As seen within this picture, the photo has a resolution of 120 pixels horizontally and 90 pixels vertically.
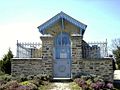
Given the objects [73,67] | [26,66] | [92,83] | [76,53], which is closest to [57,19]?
[76,53]

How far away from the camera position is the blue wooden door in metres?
20.6

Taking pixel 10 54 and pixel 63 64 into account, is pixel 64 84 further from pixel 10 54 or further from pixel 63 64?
pixel 10 54

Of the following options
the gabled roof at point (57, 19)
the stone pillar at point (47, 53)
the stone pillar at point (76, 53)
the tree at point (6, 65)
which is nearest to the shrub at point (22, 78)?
the stone pillar at point (47, 53)

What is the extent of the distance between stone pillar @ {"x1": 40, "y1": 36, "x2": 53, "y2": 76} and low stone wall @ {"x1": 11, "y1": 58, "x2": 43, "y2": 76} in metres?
0.36

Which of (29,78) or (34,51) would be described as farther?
(34,51)

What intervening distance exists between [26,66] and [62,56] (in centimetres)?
273

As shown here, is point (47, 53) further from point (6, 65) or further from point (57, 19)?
point (6, 65)

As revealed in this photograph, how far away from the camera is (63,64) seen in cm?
2062

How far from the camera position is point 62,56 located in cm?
2080

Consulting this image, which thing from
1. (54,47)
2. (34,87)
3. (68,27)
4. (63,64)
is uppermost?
(68,27)

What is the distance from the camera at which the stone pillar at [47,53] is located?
20.2 metres

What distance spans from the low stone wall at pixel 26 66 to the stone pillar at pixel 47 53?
360 mm

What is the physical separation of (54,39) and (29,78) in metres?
3.63

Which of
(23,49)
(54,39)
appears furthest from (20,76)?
(54,39)
